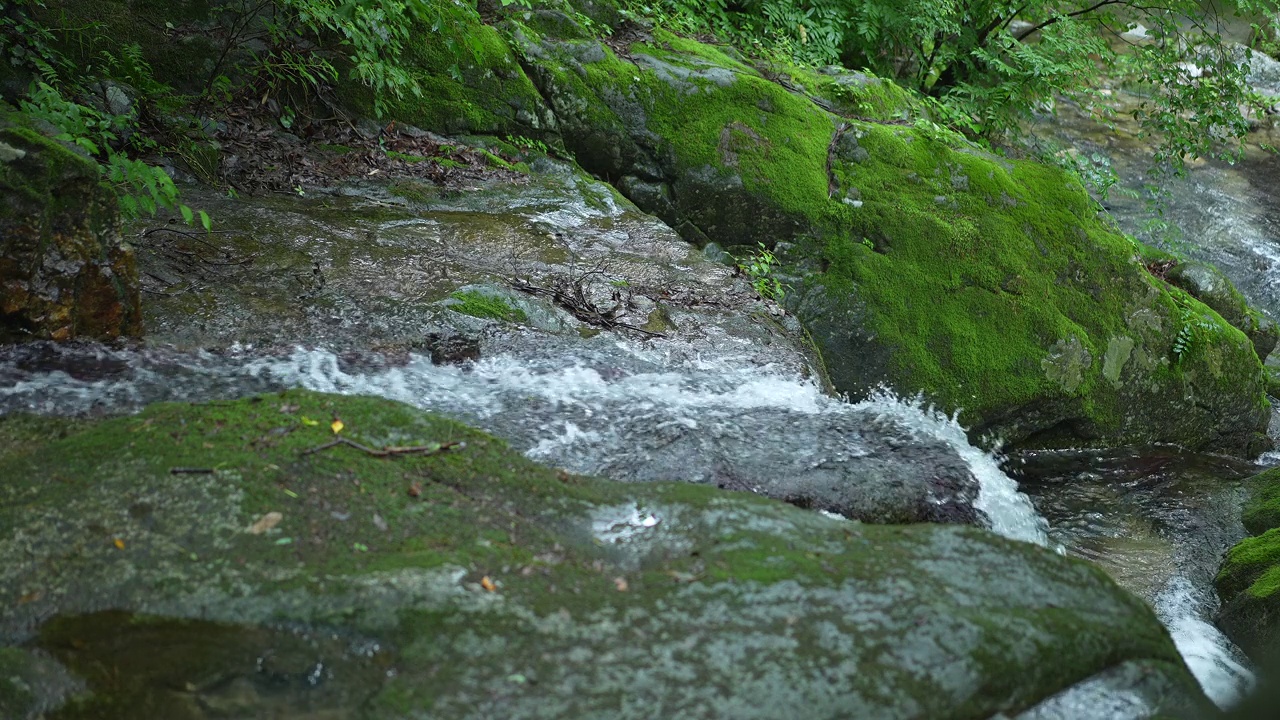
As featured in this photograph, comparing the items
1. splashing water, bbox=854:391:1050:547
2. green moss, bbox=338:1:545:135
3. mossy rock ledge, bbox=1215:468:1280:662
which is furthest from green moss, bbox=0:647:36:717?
green moss, bbox=338:1:545:135

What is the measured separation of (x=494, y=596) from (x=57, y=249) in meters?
2.88

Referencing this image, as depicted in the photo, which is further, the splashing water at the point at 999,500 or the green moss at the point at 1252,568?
the green moss at the point at 1252,568

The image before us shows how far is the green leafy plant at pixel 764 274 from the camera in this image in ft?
20.7

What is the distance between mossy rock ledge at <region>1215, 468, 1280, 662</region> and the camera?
453 centimetres

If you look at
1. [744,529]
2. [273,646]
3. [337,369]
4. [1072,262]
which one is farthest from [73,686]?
[1072,262]

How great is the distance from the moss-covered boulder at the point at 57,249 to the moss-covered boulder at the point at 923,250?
163 inches

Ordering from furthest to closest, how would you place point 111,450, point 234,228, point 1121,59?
point 1121,59 → point 234,228 → point 111,450

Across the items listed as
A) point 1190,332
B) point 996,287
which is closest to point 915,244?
point 996,287

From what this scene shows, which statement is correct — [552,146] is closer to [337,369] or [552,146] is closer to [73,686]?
[337,369]

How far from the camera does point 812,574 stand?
248 cm

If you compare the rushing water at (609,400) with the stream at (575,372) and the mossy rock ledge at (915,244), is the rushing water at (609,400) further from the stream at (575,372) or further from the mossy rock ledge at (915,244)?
the mossy rock ledge at (915,244)

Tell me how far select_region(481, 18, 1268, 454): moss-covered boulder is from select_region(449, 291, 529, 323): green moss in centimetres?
232

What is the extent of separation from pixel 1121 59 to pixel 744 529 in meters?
9.08

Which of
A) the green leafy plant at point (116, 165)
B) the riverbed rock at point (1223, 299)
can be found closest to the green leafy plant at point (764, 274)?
the green leafy plant at point (116, 165)
